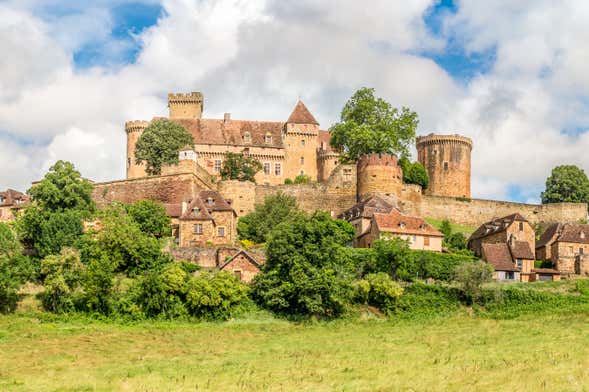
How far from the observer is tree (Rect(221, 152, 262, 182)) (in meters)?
75.3

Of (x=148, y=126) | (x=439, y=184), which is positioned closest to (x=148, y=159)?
(x=148, y=126)

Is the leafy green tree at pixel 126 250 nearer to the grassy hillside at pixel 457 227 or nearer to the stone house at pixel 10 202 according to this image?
the stone house at pixel 10 202

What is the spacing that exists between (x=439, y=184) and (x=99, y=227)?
34.5 m

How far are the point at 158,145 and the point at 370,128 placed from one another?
18.1 metres

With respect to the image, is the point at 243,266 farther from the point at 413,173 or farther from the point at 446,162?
the point at 446,162

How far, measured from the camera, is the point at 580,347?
3734 cm

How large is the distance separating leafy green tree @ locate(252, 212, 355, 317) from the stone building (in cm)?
3001

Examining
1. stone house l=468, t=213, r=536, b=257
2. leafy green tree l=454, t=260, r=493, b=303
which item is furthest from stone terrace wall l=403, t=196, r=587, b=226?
leafy green tree l=454, t=260, r=493, b=303

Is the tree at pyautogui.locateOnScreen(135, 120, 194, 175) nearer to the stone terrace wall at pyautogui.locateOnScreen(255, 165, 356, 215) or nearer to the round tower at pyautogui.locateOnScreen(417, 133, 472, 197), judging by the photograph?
the stone terrace wall at pyautogui.locateOnScreen(255, 165, 356, 215)

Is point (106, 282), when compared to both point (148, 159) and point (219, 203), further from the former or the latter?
point (148, 159)

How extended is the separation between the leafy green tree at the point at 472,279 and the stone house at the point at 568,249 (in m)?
10.8

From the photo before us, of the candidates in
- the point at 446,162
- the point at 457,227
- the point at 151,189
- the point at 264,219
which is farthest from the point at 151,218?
the point at 446,162

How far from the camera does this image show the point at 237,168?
248 feet

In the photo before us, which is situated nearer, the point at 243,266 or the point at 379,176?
the point at 243,266
